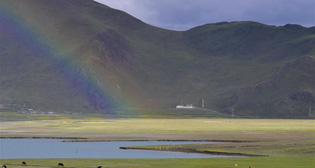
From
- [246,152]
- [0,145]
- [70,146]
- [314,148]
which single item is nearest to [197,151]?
[246,152]

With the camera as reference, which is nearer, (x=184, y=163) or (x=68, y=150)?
(x=184, y=163)

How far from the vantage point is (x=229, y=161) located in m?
86.4

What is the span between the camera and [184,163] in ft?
277

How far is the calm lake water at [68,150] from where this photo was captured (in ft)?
332

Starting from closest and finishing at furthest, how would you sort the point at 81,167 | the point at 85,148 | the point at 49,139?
the point at 81,167
the point at 85,148
the point at 49,139

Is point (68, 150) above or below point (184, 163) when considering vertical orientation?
above

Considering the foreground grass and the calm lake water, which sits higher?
the calm lake water

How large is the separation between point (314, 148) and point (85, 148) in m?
39.5

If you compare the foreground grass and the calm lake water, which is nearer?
the foreground grass

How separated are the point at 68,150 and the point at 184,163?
3490 centimetres

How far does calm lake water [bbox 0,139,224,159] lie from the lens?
332 feet

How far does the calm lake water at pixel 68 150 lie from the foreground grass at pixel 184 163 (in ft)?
33.6

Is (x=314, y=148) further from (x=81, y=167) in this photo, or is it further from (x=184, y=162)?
(x=81, y=167)

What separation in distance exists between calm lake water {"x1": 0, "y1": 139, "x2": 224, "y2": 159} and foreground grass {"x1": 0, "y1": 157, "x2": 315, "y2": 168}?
10240 mm
